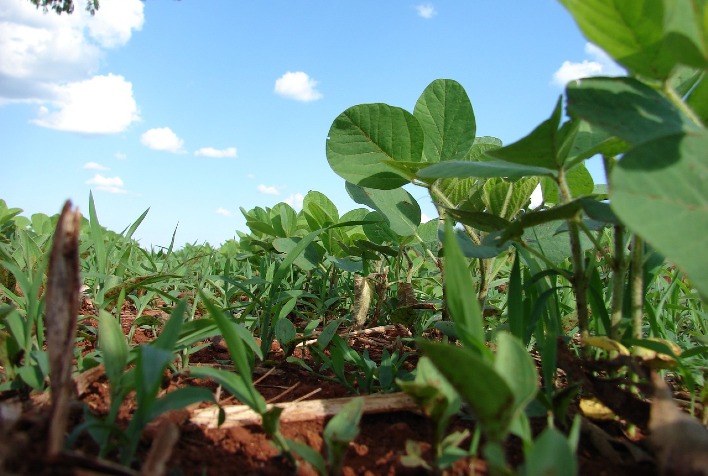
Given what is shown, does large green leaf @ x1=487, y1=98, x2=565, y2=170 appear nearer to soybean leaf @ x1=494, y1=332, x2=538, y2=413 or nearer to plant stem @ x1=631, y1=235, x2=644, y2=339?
plant stem @ x1=631, y1=235, x2=644, y2=339

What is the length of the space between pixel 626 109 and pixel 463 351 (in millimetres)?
500

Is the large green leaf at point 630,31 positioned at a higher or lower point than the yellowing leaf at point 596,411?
higher

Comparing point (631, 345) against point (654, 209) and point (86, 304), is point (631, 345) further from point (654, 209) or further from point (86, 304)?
point (86, 304)

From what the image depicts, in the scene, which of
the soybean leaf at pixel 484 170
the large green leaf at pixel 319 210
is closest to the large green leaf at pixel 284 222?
the large green leaf at pixel 319 210

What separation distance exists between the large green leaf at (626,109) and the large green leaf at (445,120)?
71cm

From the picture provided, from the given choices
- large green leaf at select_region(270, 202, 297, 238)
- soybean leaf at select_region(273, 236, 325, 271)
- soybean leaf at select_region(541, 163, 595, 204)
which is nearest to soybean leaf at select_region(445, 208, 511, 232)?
soybean leaf at select_region(541, 163, 595, 204)

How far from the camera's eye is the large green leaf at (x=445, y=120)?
1674 millimetres

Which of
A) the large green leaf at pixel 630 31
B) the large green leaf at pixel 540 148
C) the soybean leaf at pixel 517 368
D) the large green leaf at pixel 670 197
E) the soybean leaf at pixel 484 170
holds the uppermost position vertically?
the large green leaf at pixel 630 31

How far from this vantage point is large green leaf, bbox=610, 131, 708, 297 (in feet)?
2.53

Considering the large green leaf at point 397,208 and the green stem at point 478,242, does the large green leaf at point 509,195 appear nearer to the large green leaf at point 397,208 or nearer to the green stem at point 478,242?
the green stem at point 478,242

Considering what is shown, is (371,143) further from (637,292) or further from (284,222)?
(284,222)

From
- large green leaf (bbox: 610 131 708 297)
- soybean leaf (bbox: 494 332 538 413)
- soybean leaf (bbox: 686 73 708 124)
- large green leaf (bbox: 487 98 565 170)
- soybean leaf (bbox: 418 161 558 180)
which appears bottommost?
soybean leaf (bbox: 494 332 538 413)

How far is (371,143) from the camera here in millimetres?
1690

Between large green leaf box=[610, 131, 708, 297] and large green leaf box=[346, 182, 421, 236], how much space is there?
109 centimetres
